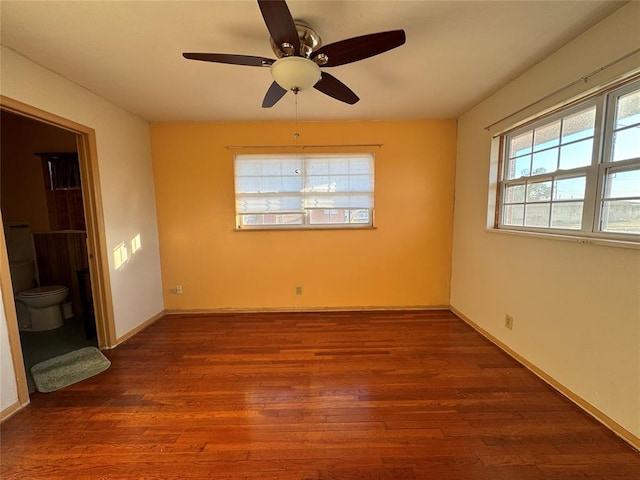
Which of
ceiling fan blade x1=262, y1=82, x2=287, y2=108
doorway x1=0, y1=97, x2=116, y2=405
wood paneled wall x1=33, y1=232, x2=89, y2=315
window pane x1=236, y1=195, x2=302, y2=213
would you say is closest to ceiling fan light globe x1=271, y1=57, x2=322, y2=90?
ceiling fan blade x1=262, y1=82, x2=287, y2=108

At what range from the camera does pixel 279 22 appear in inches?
47.2

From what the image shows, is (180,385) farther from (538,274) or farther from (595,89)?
(595,89)

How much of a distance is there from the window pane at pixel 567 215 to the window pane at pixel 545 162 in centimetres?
30

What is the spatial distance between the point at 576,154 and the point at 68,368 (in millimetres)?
4317

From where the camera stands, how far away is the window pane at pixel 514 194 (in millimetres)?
2305

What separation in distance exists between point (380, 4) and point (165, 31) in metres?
1.31

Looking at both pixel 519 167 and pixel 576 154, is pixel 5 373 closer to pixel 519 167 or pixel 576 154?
pixel 576 154

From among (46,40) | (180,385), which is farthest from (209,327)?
(46,40)

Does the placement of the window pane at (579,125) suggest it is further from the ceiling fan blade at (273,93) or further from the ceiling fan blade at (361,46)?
the ceiling fan blade at (273,93)

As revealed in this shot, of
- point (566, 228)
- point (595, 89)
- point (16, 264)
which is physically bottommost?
point (16, 264)

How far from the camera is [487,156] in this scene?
2.57m

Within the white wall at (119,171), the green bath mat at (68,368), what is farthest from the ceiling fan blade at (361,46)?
the green bath mat at (68,368)

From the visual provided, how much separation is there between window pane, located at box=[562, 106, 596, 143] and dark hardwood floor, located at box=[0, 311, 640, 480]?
1.85 meters

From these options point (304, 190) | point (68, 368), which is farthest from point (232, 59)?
point (68, 368)
